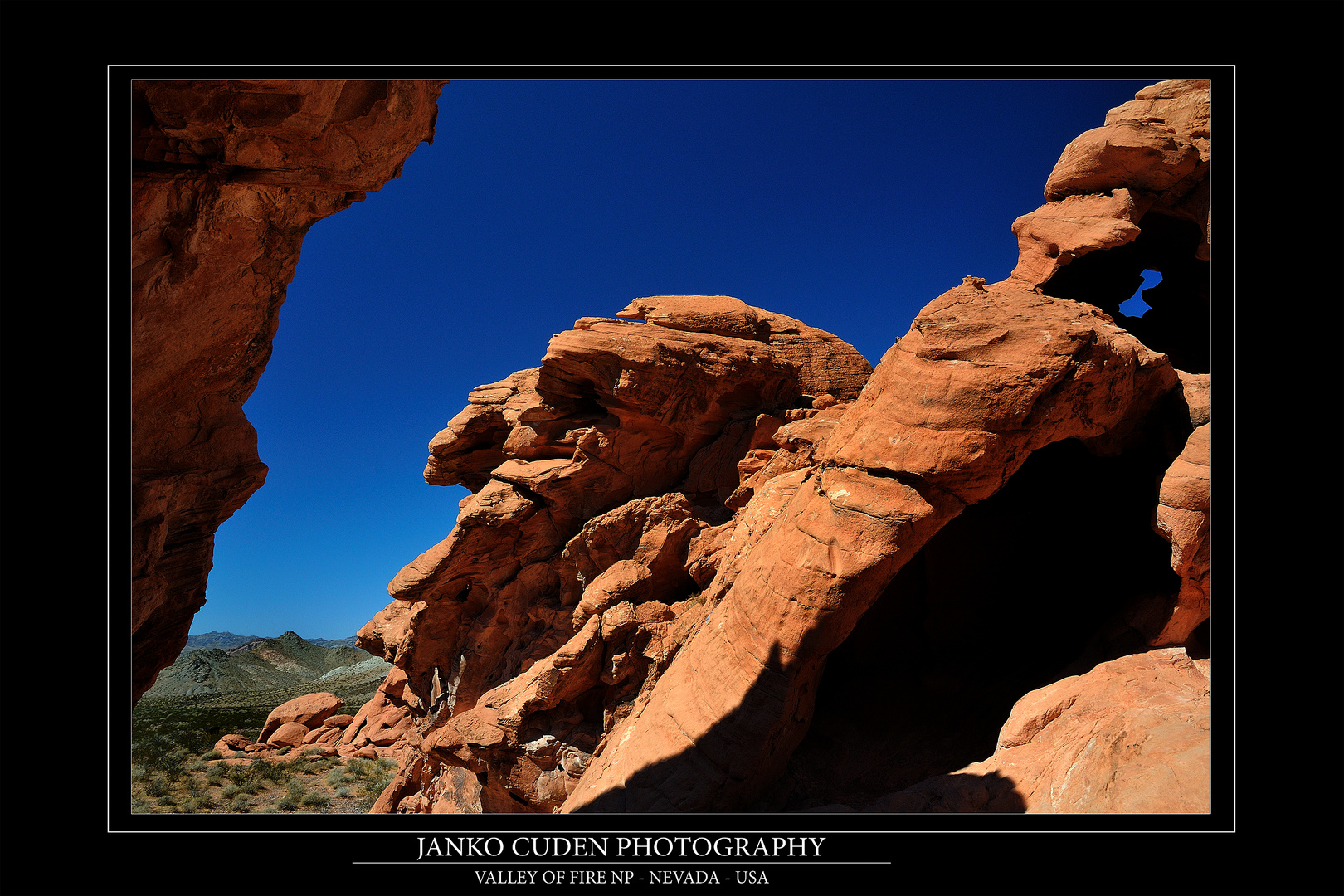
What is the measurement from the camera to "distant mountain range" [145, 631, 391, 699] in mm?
40938

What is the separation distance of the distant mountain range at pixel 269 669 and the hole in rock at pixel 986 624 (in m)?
37.0

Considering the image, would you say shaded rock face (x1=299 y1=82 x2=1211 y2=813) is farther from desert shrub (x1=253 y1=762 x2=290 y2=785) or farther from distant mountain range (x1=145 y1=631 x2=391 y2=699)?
distant mountain range (x1=145 y1=631 x2=391 y2=699)

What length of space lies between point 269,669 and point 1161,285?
6277 centimetres

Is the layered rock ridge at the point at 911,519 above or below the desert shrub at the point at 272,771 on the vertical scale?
above

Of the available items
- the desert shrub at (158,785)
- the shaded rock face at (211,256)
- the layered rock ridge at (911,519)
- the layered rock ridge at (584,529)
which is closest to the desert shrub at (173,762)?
the desert shrub at (158,785)

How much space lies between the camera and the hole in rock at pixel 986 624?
303 inches

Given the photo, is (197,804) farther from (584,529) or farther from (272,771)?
(584,529)

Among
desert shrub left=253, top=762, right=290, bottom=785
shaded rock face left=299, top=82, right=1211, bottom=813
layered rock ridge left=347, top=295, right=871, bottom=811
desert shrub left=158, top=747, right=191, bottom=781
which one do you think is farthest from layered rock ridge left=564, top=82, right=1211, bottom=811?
desert shrub left=158, top=747, right=191, bottom=781

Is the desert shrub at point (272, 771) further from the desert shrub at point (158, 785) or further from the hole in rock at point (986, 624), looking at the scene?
the hole in rock at point (986, 624)
